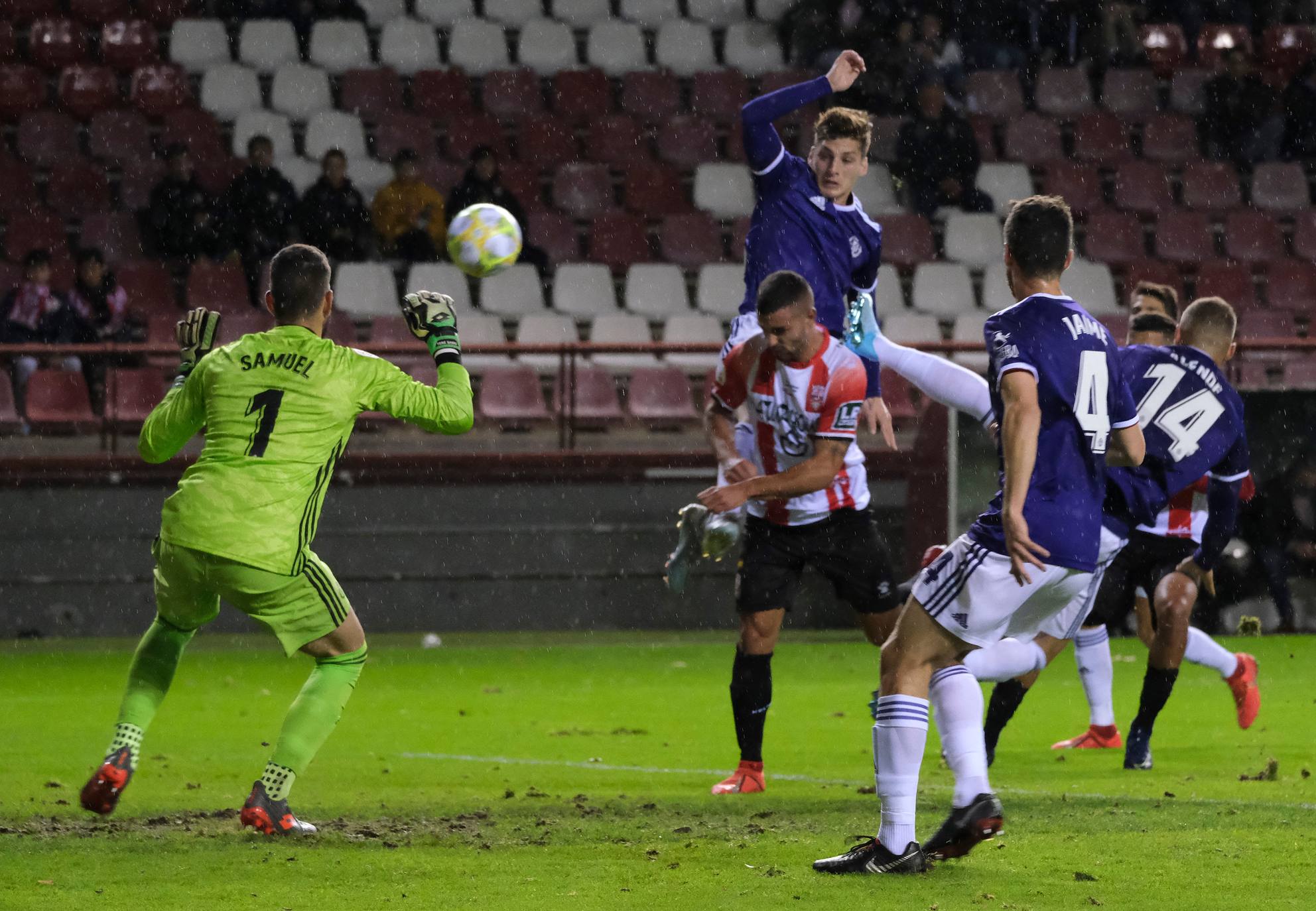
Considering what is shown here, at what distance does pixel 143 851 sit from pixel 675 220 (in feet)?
41.0

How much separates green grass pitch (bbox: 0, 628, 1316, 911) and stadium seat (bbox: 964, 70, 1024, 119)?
28.0 ft

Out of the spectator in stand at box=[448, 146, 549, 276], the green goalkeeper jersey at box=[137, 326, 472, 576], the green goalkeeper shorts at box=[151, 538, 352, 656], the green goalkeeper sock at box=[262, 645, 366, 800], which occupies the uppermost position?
the spectator in stand at box=[448, 146, 549, 276]

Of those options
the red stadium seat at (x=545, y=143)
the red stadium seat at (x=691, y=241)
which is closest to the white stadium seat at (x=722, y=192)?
the red stadium seat at (x=691, y=241)

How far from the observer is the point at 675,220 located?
17547 mm

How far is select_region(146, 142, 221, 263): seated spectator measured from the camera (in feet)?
53.6

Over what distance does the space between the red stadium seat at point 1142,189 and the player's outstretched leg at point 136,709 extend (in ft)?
47.1

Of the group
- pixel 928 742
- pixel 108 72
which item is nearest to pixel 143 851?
pixel 928 742

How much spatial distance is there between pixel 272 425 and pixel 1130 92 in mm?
15702

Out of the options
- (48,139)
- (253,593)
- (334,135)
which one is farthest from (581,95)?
(253,593)

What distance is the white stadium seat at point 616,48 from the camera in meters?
19.3

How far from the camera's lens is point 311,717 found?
19.5ft

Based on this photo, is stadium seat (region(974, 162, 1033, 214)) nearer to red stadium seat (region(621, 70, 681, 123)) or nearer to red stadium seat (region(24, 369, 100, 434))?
red stadium seat (region(621, 70, 681, 123))

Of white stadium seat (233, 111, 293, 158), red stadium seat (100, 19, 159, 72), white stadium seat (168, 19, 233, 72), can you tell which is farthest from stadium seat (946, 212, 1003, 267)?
red stadium seat (100, 19, 159, 72)

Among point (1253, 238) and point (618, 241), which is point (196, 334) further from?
point (1253, 238)
